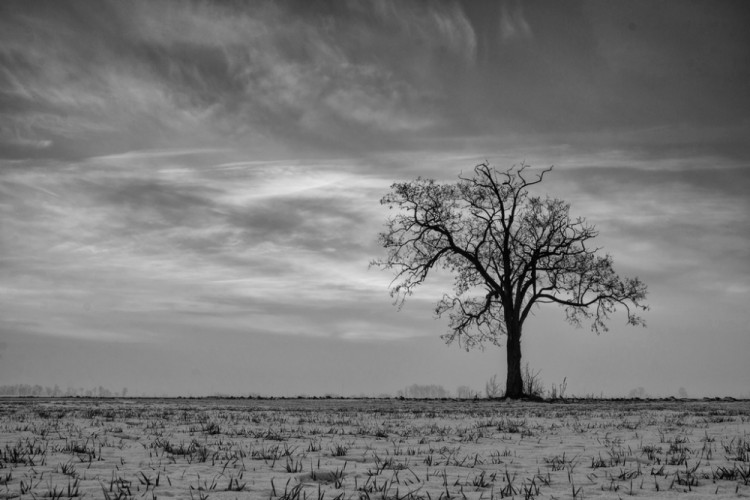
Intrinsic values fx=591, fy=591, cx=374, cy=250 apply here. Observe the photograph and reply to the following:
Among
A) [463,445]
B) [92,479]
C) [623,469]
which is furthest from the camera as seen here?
[463,445]

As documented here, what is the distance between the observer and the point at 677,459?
221 inches

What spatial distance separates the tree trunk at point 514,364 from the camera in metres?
29.4

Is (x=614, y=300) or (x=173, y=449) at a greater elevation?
(x=614, y=300)

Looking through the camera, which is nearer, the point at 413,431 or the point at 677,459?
the point at 677,459

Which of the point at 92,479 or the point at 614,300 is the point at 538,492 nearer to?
the point at 92,479

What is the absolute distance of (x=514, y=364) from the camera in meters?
29.8

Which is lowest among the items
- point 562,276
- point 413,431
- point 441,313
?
point 413,431

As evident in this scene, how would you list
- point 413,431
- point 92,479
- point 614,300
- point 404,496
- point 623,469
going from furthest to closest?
point 614,300
point 413,431
point 623,469
point 92,479
point 404,496

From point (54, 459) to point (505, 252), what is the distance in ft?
89.8

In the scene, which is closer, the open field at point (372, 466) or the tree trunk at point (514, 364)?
the open field at point (372, 466)

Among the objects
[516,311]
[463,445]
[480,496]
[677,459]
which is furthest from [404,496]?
[516,311]

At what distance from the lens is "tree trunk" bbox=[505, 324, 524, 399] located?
2936 centimetres

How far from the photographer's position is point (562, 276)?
3067 centimetres

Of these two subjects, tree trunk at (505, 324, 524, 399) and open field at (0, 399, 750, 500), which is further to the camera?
tree trunk at (505, 324, 524, 399)
